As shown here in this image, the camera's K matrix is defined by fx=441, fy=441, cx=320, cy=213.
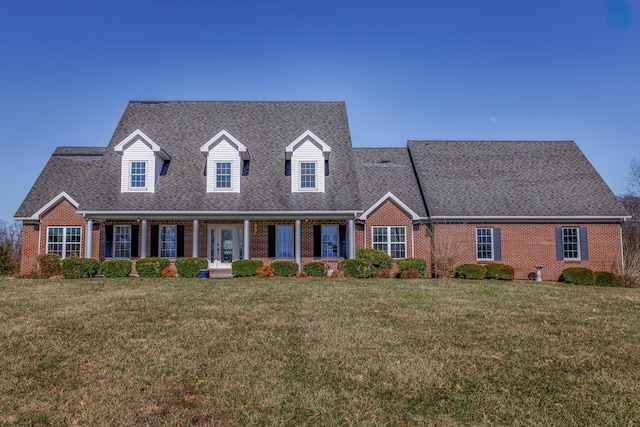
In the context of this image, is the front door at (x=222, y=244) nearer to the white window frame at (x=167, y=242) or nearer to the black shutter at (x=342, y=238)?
the white window frame at (x=167, y=242)

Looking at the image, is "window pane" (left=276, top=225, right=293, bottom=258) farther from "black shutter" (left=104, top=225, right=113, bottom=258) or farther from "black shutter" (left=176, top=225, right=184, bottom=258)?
"black shutter" (left=104, top=225, right=113, bottom=258)

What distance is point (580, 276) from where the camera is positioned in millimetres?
19547

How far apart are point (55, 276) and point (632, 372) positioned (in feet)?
64.9

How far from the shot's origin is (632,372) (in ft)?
20.6

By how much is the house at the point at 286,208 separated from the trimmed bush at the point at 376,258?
0.91 meters

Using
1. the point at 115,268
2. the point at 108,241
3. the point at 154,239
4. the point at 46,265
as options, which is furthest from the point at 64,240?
the point at 115,268

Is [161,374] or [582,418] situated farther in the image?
[161,374]

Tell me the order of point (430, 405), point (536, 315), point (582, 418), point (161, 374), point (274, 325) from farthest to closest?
point (536, 315) → point (274, 325) → point (161, 374) → point (430, 405) → point (582, 418)

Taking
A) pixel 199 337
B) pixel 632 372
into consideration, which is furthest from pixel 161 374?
pixel 632 372

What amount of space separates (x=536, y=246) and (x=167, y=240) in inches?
723

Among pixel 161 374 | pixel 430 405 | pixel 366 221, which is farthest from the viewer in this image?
pixel 366 221

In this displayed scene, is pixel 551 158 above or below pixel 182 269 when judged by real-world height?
above

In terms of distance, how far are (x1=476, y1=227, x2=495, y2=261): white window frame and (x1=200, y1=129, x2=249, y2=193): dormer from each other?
481 inches

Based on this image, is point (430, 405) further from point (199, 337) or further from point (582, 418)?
point (199, 337)
